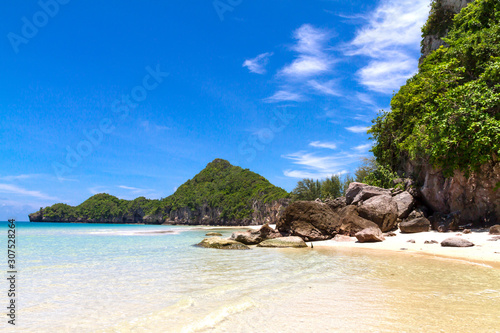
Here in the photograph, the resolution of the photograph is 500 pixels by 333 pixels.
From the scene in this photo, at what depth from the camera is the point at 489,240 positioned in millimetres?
11758

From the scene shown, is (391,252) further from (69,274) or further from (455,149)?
(69,274)

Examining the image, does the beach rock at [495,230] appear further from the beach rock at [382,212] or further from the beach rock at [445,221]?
the beach rock at [382,212]

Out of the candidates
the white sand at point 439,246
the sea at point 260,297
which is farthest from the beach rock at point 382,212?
the sea at point 260,297

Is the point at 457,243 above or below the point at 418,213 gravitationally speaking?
below

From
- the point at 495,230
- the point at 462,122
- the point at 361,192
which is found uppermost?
the point at 462,122

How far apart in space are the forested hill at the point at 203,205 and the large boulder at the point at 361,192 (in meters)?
54.1

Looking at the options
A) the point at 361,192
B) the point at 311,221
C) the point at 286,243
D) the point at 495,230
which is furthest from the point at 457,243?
the point at 361,192

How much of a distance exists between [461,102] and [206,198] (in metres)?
98.4

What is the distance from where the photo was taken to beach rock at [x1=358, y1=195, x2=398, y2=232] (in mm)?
17344

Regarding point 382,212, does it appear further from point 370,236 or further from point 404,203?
point 370,236

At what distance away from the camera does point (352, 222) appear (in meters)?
17.7

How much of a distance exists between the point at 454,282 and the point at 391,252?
567 cm

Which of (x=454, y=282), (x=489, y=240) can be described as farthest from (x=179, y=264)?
(x=489, y=240)

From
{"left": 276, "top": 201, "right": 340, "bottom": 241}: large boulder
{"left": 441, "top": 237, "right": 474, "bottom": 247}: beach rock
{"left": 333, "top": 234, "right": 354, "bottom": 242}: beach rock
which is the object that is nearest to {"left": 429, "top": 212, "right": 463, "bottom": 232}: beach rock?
{"left": 441, "top": 237, "right": 474, "bottom": 247}: beach rock
